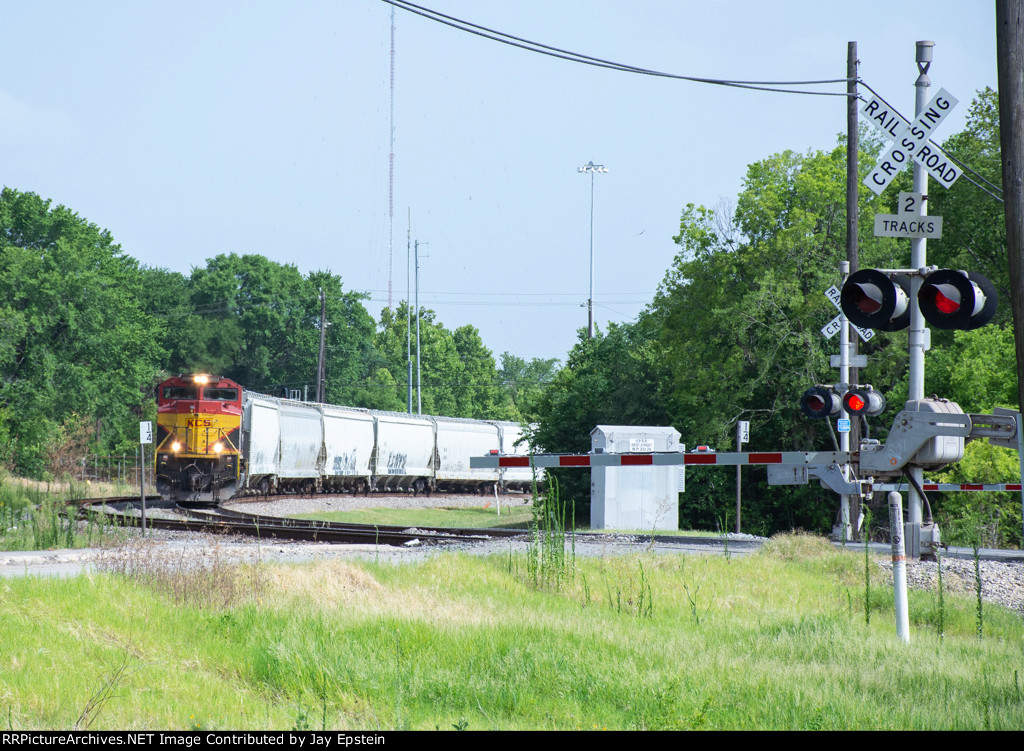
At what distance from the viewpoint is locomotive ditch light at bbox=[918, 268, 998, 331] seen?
28.4 ft

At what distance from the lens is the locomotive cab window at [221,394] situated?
1243 inches

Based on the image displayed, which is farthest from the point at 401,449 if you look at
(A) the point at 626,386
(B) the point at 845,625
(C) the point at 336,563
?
(B) the point at 845,625

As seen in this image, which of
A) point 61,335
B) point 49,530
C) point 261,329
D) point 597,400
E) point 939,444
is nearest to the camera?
point 939,444

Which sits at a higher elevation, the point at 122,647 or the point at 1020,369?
the point at 1020,369

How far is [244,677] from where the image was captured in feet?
24.8

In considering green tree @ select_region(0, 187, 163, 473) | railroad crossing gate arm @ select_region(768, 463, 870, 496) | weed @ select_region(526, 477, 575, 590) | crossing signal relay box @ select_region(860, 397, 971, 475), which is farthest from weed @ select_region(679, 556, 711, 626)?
green tree @ select_region(0, 187, 163, 473)

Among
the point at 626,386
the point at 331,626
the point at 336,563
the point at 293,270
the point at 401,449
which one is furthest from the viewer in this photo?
the point at 293,270

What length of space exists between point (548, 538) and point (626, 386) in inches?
949

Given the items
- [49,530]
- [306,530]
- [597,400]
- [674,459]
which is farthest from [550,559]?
[597,400]

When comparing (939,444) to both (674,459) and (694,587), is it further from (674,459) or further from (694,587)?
(694,587)

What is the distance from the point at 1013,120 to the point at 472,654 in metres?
5.98

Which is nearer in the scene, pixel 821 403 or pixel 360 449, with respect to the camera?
pixel 821 403

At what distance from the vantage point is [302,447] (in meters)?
38.9

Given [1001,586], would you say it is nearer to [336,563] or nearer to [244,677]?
[336,563]
